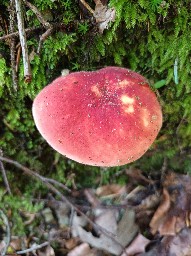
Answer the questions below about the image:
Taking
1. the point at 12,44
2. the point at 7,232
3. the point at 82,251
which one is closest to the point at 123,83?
the point at 12,44

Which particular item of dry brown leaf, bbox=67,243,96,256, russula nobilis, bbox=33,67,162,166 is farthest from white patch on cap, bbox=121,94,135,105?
dry brown leaf, bbox=67,243,96,256

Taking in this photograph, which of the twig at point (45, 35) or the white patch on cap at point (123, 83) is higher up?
the twig at point (45, 35)

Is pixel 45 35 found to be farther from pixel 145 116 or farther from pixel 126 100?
pixel 145 116

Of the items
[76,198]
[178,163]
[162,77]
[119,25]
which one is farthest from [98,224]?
[119,25]

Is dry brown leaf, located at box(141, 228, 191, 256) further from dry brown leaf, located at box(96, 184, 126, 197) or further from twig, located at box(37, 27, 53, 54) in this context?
twig, located at box(37, 27, 53, 54)

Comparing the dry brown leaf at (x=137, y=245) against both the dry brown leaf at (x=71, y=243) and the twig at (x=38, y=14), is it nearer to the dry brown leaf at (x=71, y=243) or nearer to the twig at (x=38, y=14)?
the dry brown leaf at (x=71, y=243)

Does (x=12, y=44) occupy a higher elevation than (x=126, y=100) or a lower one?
higher

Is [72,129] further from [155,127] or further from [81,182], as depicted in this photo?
[81,182]

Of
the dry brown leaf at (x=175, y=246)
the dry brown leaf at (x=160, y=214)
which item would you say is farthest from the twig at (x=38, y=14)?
the dry brown leaf at (x=175, y=246)
